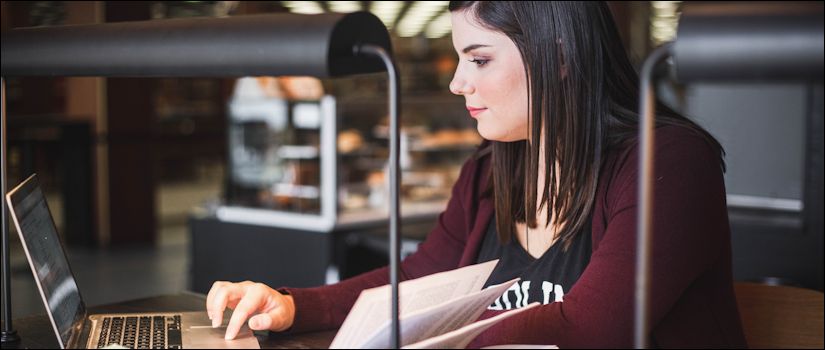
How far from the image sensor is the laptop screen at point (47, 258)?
4.46ft

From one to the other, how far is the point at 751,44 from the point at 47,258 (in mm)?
1031

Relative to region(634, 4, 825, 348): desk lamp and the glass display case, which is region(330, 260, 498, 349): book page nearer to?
region(634, 4, 825, 348): desk lamp

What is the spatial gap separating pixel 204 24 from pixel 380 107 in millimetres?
4262

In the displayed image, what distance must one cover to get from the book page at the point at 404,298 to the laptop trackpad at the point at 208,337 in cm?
23

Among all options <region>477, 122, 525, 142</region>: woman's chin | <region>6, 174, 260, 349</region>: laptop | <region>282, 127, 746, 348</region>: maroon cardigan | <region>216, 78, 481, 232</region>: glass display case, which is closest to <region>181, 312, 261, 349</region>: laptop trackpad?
<region>6, 174, 260, 349</region>: laptop

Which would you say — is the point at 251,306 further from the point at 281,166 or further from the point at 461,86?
the point at 281,166

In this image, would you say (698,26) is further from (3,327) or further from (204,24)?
(3,327)

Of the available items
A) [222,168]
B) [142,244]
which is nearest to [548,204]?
[142,244]

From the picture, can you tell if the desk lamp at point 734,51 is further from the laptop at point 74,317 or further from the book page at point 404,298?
the laptop at point 74,317

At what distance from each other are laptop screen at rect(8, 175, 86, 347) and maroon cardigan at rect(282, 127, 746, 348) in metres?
0.35

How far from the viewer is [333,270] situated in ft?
15.6

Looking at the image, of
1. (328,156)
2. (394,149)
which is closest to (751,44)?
(394,149)

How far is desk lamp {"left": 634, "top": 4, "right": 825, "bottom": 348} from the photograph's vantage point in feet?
3.03

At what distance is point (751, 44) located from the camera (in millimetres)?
930
